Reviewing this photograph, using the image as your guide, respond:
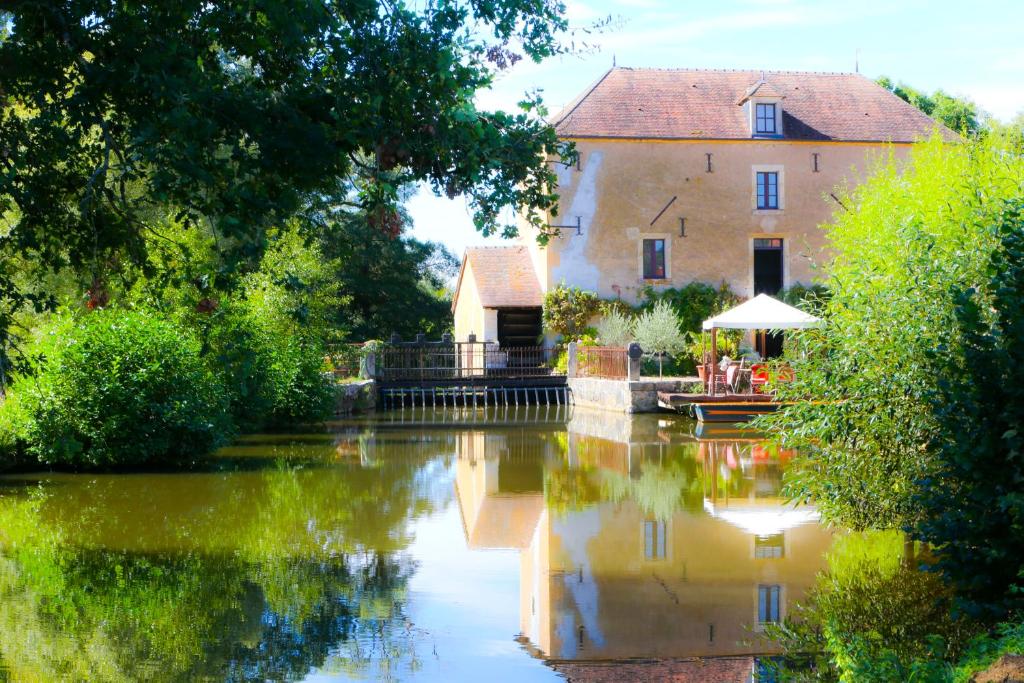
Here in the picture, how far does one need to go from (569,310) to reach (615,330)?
2.17 meters

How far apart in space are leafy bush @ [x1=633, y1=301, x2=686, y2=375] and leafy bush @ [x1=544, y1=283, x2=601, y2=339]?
2.34 metres

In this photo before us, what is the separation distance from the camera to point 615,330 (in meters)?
31.1

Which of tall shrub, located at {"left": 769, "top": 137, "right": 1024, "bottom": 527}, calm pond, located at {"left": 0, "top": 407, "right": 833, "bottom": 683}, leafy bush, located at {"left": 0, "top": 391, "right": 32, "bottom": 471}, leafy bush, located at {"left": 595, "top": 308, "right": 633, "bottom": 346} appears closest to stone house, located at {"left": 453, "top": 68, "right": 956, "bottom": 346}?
leafy bush, located at {"left": 595, "top": 308, "right": 633, "bottom": 346}

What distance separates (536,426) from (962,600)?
1730cm

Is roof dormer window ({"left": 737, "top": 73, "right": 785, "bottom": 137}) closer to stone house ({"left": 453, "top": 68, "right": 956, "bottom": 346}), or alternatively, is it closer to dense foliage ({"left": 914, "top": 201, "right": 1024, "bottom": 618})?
stone house ({"left": 453, "top": 68, "right": 956, "bottom": 346})

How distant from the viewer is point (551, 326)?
32969mm

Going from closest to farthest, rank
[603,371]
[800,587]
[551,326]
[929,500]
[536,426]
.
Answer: [929,500], [800,587], [536,426], [603,371], [551,326]

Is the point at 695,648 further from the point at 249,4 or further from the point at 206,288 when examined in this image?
the point at 249,4

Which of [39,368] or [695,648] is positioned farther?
[39,368]

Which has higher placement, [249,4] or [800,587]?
[249,4]

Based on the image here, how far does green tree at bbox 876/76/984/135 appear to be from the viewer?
46281mm

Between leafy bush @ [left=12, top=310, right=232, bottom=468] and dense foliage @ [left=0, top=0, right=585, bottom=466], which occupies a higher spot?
dense foliage @ [left=0, top=0, right=585, bottom=466]

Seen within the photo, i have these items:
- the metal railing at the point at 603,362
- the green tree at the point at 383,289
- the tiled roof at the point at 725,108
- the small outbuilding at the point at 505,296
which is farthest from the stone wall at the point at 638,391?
the green tree at the point at 383,289

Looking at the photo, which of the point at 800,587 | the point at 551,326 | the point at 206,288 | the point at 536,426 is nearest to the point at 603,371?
the point at 551,326
